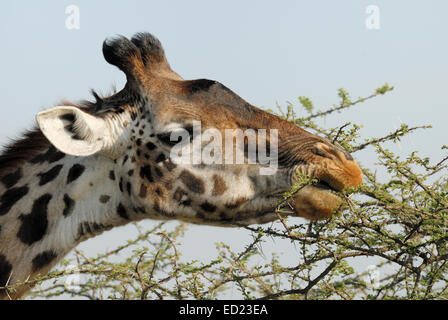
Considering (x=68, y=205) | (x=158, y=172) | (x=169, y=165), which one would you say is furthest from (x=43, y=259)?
(x=169, y=165)

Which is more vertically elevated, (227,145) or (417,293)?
(227,145)

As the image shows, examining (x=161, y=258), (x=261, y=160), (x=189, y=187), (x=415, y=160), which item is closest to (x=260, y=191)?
(x=261, y=160)

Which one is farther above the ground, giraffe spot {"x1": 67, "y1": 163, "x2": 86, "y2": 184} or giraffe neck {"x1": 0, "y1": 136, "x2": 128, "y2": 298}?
giraffe spot {"x1": 67, "y1": 163, "x2": 86, "y2": 184}

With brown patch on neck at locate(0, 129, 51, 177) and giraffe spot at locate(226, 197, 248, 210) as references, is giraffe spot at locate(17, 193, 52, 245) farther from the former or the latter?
giraffe spot at locate(226, 197, 248, 210)

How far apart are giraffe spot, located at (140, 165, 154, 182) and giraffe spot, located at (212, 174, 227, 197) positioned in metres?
0.52

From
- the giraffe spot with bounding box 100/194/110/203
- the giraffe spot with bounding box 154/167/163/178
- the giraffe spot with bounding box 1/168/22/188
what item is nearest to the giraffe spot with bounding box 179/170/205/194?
the giraffe spot with bounding box 154/167/163/178

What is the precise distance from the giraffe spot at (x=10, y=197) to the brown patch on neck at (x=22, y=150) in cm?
27

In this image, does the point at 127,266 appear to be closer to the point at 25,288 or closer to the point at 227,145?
the point at 25,288

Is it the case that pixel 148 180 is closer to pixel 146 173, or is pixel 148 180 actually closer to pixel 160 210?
pixel 146 173

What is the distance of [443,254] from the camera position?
4891 millimetres

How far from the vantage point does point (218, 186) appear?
5.09 m

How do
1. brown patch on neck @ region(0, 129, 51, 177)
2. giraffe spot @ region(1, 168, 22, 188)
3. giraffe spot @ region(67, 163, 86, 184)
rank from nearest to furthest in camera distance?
giraffe spot @ region(67, 163, 86, 184), giraffe spot @ region(1, 168, 22, 188), brown patch on neck @ region(0, 129, 51, 177)

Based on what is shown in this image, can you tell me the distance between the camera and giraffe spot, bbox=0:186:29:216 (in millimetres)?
5312

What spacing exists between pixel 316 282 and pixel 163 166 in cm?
155
